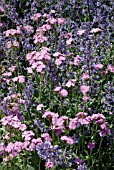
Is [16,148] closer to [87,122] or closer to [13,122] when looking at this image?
[13,122]

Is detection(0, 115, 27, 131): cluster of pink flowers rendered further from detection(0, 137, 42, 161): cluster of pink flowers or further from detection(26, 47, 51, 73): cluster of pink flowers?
detection(26, 47, 51, 73): cluster of pink flowers

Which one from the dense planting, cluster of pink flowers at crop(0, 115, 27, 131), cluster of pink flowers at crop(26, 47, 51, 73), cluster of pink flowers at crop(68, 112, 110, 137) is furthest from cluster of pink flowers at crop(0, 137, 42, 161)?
cluster of pink flowers at crop(26, 47, 51, 73)

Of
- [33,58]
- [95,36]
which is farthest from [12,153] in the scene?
[95,36]

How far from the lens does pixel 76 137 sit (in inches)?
143

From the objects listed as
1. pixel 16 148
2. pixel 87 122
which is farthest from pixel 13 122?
pixel 87 122

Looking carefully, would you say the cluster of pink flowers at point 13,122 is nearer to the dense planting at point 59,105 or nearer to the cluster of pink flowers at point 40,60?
the dense planting at point 59,105

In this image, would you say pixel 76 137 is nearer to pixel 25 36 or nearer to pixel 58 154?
pixel 58 154

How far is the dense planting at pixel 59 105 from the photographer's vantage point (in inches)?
134

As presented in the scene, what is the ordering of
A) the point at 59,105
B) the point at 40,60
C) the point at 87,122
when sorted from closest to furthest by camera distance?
the point at 87,122 < the point at 40,60 < the point at 59,105

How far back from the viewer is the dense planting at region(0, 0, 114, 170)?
11.2ft

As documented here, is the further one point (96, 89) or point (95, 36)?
point (95, 36)

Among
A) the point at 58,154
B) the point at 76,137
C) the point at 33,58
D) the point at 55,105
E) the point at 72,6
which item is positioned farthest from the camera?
the point at 72,6

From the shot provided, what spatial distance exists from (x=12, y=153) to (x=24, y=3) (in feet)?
11.8

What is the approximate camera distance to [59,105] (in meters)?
A: 4.12
